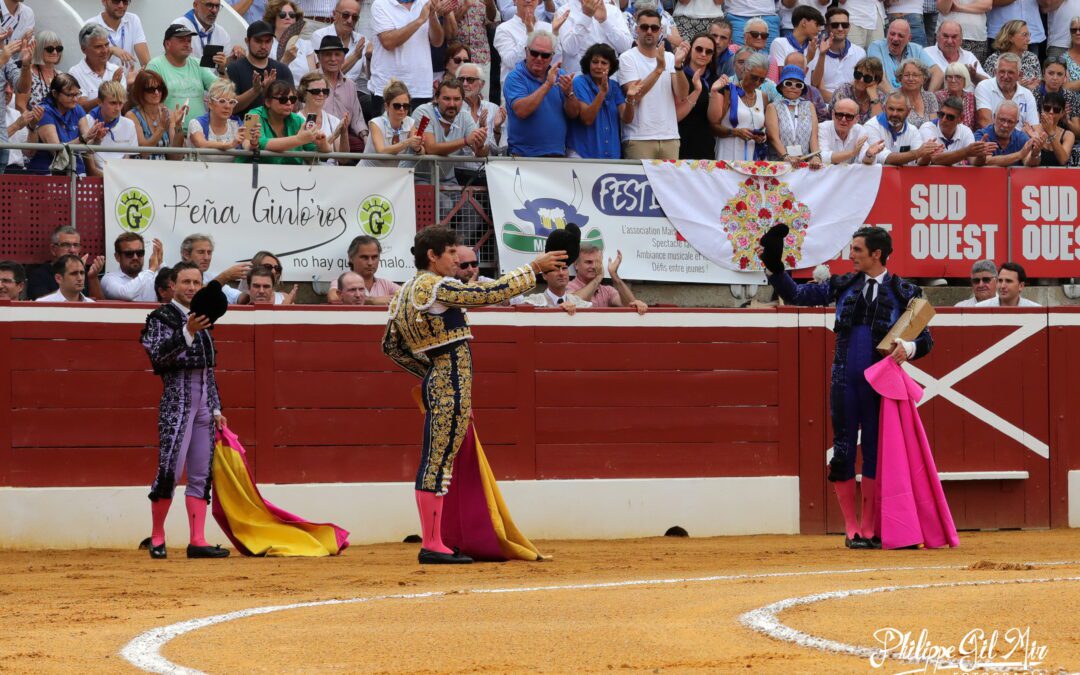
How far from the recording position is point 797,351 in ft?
33.6

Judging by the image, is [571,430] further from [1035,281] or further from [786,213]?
[1035,281]

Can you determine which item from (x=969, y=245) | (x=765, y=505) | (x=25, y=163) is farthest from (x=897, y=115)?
(x=25, y=163)

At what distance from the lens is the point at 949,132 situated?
11.3 m

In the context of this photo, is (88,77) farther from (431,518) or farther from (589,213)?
(431,518)

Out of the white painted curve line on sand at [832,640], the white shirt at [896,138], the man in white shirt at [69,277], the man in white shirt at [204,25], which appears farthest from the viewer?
the white shirt at [896,138]

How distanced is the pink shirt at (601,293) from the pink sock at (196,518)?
2931mm

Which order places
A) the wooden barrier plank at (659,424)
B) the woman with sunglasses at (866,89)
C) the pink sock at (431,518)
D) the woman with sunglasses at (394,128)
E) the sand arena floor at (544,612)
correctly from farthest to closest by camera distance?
the woman with sunglasses at (866,89) < the woman with sunglasses at (394,128) < the wooden barrier plank at (659,424) < the pink sock at (431,518) < the sand arena floor at (544,612)

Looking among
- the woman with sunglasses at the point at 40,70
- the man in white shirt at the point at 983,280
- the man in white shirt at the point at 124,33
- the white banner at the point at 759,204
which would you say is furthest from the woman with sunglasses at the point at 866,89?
the woman with sunglasses at the point at 40,70

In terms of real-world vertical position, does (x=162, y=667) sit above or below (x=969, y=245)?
below

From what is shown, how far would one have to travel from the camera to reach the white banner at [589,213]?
10.0m

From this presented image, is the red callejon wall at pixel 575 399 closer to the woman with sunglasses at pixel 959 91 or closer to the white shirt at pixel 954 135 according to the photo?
the white shirt at pixel 954 135

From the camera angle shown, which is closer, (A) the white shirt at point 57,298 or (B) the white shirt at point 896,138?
(A) the white shirt at point 57,298

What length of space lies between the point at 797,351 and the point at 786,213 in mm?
945

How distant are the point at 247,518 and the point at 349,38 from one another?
4248 mm
